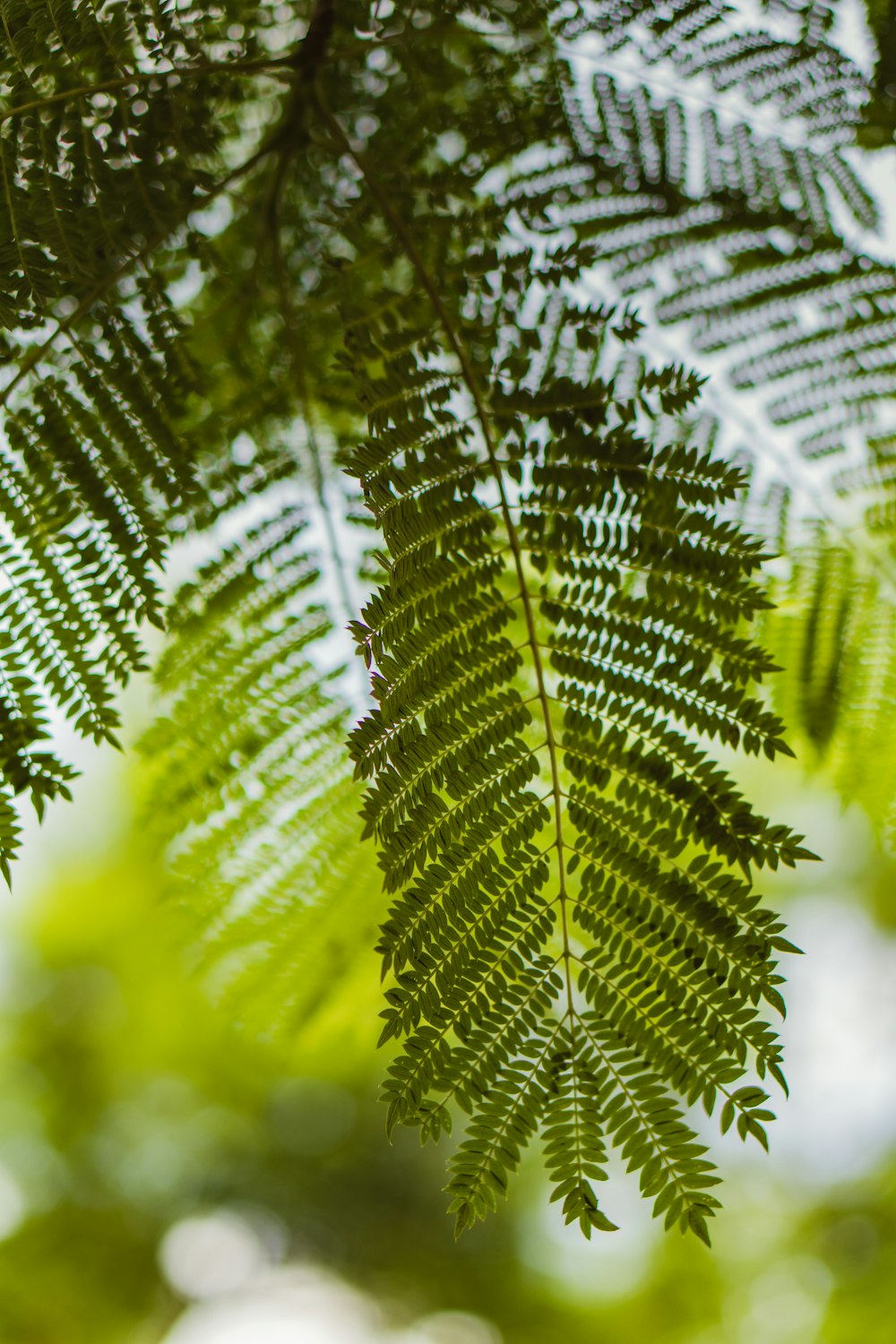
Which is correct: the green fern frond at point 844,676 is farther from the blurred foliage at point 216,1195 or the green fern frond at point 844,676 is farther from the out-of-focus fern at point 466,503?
the blurred foliage at point 216,1195

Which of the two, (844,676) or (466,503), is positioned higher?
(466,503)

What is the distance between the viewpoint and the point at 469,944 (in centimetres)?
60

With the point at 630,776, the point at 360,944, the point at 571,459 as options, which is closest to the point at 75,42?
the point at 571,459

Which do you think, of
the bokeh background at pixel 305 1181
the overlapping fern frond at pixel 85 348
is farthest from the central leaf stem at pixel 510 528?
the bokeh background at pixel 305 1181

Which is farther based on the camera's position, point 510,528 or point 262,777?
point 262,777

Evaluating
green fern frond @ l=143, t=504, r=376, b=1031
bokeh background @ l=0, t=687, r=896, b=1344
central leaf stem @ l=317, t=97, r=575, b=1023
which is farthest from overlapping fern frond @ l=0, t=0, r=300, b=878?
bokeh background @ l=0, t=687, r=896, b=1344

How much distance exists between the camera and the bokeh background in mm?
5848

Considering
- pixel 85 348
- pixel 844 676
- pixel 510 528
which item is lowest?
pixel 844 676

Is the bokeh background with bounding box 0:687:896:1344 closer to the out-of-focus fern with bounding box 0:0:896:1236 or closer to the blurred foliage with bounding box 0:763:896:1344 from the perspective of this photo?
the blurred foliage with bounding box 0:763:896:1344

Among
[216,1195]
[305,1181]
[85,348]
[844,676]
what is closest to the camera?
[85,348]

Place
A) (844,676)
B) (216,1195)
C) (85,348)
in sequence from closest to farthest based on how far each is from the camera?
1. (85,348)
2. (844,676)
3. (216,1195)

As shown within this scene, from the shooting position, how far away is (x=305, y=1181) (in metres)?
7.56

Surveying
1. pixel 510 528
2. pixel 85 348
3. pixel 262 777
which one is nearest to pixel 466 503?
pixel 510 528

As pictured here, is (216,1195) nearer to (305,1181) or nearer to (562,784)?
(305,1181)
